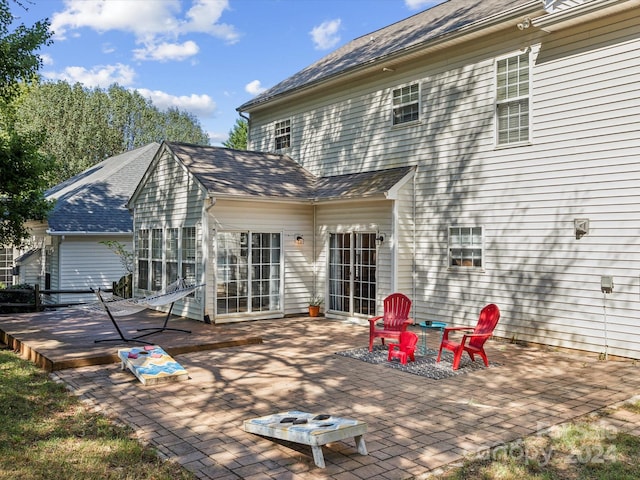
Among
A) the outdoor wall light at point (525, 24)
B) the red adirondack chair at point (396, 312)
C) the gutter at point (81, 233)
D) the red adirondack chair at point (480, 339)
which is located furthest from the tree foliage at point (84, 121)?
the red adirondack chair at point (480, 339)

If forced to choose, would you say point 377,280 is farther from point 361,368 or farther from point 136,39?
point 136,39

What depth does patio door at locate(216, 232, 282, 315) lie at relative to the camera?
10.7 metres

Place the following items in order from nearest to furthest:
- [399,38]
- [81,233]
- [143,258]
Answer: [399,38] < [143,258] < [81,233]

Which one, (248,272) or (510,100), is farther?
(248,272)

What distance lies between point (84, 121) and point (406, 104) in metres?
28.0

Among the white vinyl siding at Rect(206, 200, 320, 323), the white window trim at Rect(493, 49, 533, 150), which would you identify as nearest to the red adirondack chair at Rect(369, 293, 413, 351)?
the white window trim at Rect(493, 49, 533, 150)

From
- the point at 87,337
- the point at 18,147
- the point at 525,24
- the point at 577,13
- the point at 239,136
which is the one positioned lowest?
the point at 87,337

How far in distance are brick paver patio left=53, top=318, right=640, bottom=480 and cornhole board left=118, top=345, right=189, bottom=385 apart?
15cm

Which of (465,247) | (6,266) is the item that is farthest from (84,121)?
(465,247)

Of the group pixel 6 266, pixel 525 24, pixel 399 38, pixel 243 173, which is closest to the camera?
pixel 525 24

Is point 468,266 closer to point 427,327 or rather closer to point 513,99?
point 427,327

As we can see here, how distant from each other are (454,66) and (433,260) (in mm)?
3823

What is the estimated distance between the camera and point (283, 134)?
14438 millimetres

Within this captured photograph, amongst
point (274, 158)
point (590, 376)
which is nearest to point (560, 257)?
point (590, 376)
